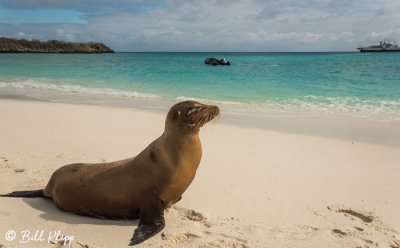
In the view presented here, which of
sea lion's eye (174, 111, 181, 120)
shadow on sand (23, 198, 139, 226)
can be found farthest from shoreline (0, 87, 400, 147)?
shadow on sand (23, 198, 139, 226)

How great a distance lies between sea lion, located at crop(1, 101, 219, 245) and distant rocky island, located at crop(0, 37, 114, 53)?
3981 inches

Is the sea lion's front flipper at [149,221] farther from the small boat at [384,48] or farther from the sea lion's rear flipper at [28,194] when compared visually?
the small boat at [384,48]

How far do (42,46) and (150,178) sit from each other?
362ft

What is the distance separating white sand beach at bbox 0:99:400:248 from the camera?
3.08 meters

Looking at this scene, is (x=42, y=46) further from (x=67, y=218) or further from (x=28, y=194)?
(x=67, y=218)

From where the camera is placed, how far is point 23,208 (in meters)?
3.46

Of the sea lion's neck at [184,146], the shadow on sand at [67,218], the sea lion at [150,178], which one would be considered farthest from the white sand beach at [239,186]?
the sea lion's neck at [184,146]

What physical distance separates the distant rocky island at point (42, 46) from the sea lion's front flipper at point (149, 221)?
101573mm

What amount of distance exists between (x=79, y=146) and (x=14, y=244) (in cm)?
332

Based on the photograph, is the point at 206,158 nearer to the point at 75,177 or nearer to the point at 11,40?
the point at 75,177

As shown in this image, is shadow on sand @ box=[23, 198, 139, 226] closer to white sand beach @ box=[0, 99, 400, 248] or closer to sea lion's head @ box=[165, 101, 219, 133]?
white sand beach @ box=[0, 99, 400, 248]

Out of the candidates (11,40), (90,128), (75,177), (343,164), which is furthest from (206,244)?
(11,40)

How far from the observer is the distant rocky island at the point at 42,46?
93375mm

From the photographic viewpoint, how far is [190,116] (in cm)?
323
